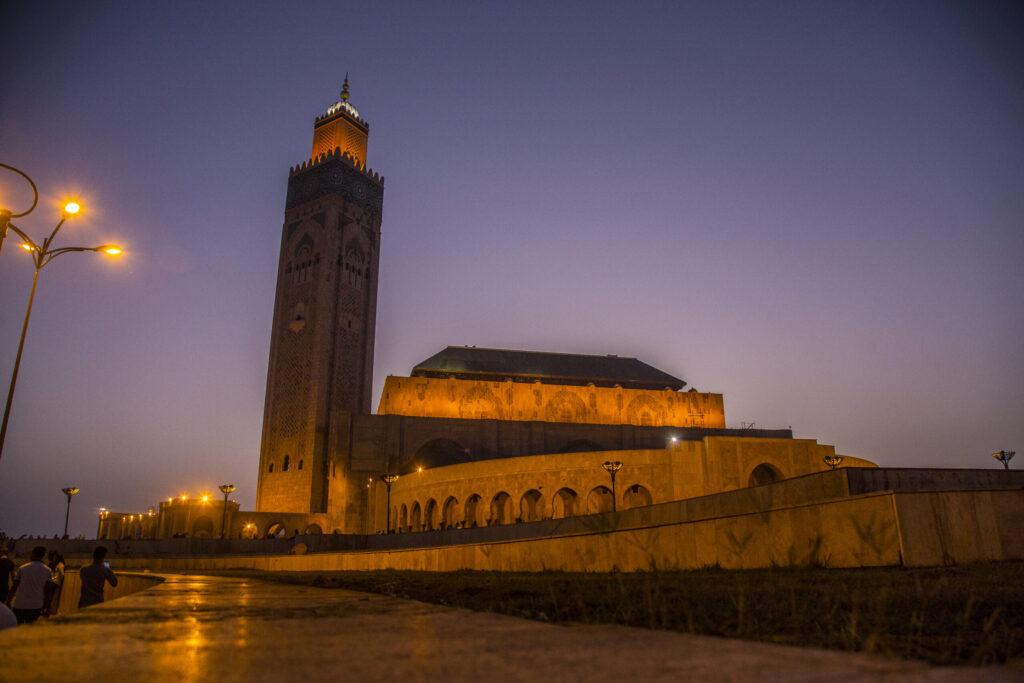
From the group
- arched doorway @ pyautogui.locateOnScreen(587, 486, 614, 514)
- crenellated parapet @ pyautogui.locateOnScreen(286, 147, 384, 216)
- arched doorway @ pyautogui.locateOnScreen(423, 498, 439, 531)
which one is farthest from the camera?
crenellated parapet @ pyautogui.locateOnScreen(286, 147, 384, 216)

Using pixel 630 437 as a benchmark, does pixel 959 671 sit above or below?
below

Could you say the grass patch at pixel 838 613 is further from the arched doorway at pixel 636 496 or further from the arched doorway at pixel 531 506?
the arched doorway at pixel 531 506

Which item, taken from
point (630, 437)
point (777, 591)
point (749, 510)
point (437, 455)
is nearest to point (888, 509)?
point (749, 510)

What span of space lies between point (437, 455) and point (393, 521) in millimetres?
5899

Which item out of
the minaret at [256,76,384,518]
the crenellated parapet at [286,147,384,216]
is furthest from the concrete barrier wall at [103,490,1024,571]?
the crenellated parapet at [286,147,384,216]

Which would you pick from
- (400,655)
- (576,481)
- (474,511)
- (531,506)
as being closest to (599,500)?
(576,481)

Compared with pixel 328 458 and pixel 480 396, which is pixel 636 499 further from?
pixel 328 458

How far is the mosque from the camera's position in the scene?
4344cm

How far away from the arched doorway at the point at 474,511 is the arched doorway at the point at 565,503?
4757 millimetres

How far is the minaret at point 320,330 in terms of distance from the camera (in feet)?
179

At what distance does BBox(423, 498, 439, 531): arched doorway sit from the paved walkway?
142 ft

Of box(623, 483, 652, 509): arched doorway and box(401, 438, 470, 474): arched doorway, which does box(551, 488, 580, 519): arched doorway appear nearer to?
box(623, 483, 652, 509): arched doorway

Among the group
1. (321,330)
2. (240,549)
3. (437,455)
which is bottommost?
(240,549)

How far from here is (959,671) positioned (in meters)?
1.77
